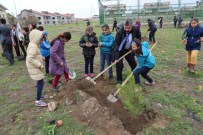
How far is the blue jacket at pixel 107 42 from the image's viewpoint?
4875 mm

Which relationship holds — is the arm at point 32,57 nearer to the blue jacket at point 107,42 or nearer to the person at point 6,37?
the blue jacket at point 107,42

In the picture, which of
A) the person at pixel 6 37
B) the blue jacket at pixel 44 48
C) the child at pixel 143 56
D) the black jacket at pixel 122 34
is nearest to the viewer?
the child at pixel 143 56

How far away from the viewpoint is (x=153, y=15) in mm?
26125

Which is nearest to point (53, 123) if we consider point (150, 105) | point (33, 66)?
point (33, 66)

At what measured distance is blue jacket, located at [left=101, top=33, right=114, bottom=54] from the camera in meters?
4.88

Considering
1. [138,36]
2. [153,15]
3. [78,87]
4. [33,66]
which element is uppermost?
[153,15]

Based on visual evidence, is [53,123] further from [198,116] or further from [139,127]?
[198,116]

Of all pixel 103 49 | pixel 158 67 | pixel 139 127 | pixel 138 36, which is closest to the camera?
pixel 139 127

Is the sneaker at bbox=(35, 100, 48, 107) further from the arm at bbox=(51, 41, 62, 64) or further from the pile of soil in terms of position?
the arm at bbox=(51, 41, 62, 64)

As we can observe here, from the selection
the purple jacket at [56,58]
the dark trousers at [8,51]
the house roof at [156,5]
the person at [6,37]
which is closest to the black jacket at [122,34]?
the purple jacket at [56,58]

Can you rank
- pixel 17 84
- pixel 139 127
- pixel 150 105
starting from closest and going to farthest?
pixel 139 127, pixel 150 105, pixel 17 84

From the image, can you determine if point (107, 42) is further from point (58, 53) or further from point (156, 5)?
point (156, 5)

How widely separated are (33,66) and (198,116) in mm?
3217

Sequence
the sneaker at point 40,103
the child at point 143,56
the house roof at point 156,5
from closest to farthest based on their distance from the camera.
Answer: the sneaker at point 40,103 → the child at point 143,56 → the house roof at point 156,5
